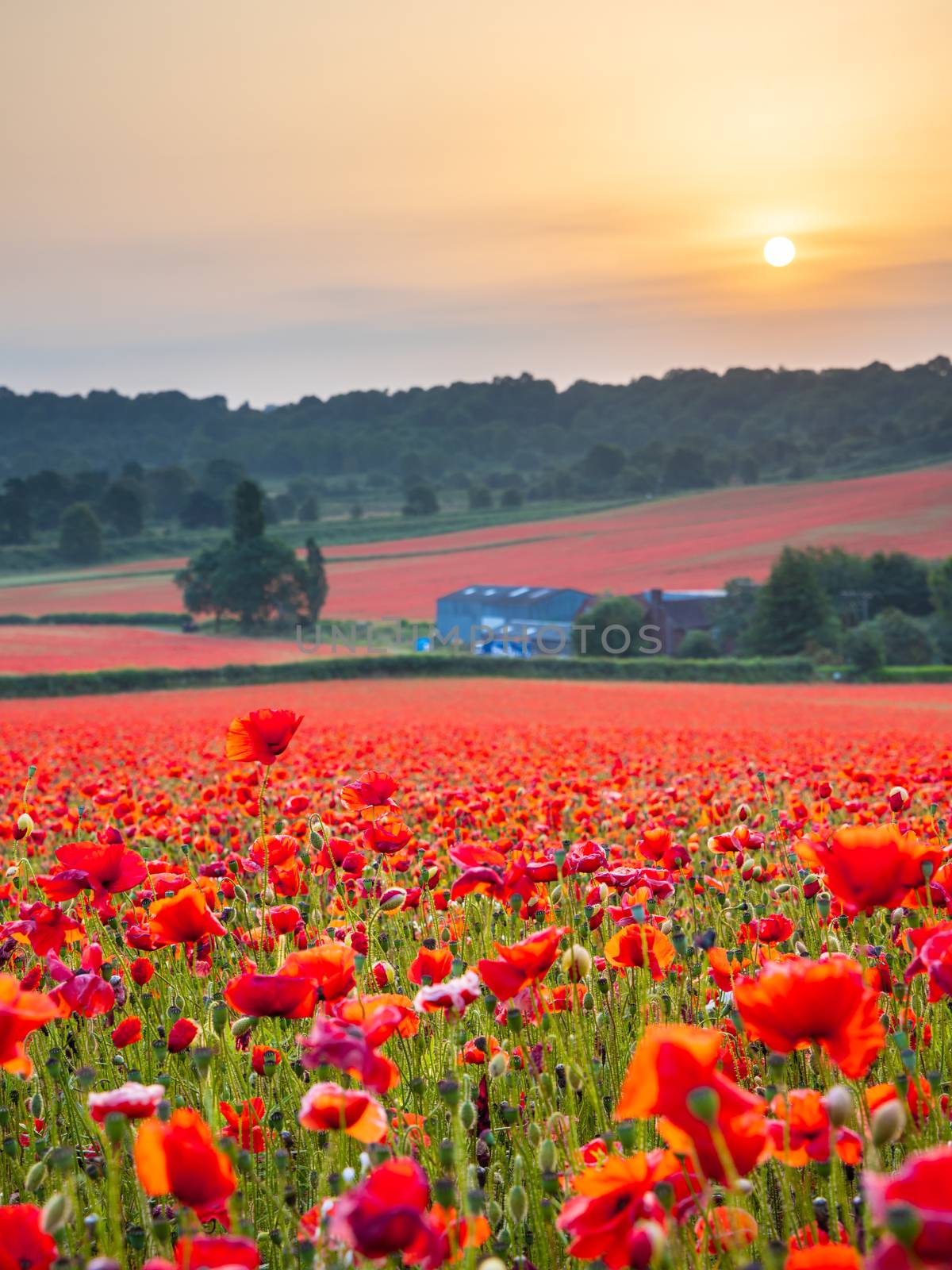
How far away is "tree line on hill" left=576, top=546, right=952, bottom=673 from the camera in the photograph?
180ft

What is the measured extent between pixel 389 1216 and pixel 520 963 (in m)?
0.76

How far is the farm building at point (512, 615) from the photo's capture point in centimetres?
6669

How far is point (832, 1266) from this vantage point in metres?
1.38

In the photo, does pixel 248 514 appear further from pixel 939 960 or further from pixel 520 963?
pixel 939 960

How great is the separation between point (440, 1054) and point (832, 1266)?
1.54 meters

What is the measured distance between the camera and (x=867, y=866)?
208 centimetres

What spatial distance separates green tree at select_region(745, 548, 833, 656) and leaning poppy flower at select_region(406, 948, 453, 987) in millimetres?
57750

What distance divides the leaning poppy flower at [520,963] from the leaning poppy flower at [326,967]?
301mm

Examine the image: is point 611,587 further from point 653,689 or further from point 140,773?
point 140,773

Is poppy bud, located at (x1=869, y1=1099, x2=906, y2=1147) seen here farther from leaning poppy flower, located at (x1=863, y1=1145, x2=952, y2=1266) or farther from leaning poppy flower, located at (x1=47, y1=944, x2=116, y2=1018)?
leaning poppy flower, located at (x1=47, y1=944, x2=116, y2=1018)

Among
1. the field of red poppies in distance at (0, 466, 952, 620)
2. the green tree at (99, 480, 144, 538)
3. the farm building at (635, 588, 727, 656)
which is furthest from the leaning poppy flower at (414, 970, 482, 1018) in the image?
the green tree at (99, 480, 144, 538)

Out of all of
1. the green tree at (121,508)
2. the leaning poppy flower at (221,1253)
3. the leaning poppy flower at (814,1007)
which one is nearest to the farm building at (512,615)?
the green tree at (121,508)

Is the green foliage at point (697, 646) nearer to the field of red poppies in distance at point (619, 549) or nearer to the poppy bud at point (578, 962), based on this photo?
the field of red poppies in distance at point (619, 549)

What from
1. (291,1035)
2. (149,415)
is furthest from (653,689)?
(149,415)
